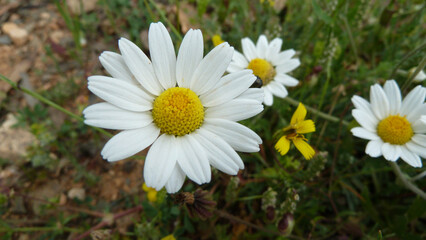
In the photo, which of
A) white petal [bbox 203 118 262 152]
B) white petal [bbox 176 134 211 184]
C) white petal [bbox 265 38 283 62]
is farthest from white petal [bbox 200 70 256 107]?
white petal [bbox 265 38 283 62]

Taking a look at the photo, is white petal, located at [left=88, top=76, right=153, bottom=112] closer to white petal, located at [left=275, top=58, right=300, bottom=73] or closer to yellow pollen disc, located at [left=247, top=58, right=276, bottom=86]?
yellow pollen disc, located at [left=247, top=58, right=276, bottom=86]

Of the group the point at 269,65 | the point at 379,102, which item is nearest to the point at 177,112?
the point at 269,65

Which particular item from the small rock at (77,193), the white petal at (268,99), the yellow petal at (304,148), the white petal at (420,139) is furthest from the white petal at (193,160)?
the small rock at (77,193)

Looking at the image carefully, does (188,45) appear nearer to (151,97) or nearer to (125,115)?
(151,97)

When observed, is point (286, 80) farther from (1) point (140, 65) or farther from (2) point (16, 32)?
(2) point (16, 32)

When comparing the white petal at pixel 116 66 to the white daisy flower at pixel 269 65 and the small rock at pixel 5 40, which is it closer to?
the white daisy flower at pixel 269 65

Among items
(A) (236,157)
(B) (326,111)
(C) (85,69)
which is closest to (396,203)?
(B) (326,111)
